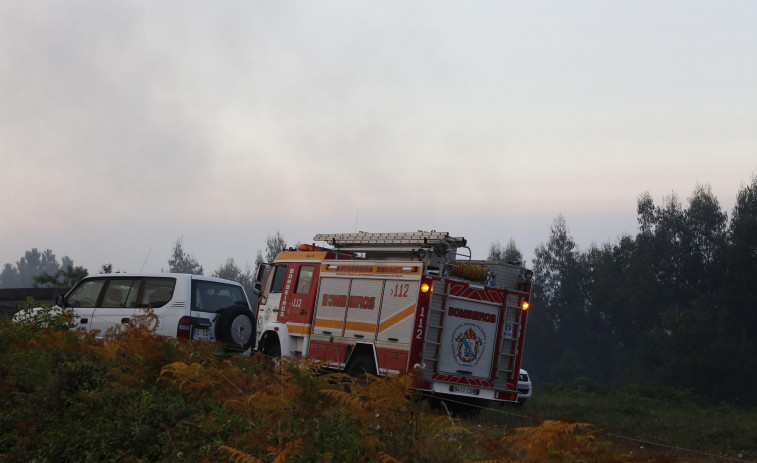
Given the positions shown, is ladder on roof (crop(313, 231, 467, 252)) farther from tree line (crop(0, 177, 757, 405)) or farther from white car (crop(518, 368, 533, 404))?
tree line (crop(0, 177, 757, 405))

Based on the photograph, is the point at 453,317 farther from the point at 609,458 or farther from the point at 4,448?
the point at 609,458

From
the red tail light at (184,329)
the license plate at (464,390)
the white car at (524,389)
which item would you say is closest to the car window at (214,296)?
the red tail light at (184,329)

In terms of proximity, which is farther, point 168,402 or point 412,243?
point 412,243

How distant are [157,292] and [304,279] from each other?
10.6 ft

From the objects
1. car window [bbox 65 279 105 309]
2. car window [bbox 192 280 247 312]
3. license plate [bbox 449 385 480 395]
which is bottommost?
license plate [bbox 449 385 480 395]

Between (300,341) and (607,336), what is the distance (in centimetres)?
6804

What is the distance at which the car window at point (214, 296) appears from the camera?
1455 centimetres

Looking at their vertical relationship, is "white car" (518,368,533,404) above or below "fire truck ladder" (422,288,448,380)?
below

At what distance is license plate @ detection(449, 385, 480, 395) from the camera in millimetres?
14329

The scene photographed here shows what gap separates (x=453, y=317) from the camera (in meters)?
14.5

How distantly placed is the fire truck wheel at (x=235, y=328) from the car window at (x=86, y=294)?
2.79 meters

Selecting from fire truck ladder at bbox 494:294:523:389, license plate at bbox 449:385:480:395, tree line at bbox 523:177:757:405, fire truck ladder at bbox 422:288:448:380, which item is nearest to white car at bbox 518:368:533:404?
fire truck ladder at bbox 494:294:523:389

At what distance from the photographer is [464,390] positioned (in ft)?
47.6

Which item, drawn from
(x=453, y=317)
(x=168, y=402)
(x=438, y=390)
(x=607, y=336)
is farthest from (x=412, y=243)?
(x=607, y=336)
